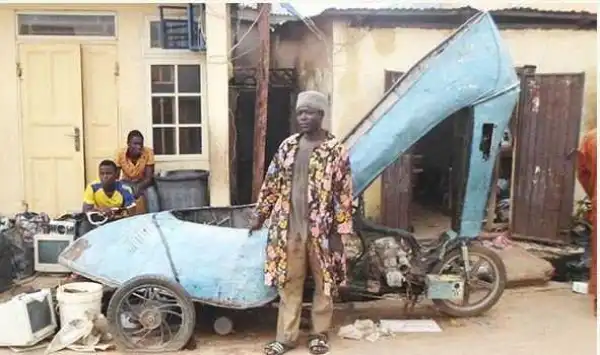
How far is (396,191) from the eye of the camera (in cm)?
859

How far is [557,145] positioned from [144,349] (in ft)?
17.6

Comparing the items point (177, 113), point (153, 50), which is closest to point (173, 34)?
point (153, 50)

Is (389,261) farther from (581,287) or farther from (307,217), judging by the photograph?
(581,287)

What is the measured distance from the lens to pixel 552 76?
842cm

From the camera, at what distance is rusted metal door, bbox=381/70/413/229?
28.0ft

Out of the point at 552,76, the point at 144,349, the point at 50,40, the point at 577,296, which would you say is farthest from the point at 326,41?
the point at 144,349

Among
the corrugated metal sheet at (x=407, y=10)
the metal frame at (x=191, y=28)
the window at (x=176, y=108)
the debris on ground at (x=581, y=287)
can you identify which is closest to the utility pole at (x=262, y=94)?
the corrugated metal sheet at (x=407, y=10)

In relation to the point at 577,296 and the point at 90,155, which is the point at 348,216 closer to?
the point at 577,296

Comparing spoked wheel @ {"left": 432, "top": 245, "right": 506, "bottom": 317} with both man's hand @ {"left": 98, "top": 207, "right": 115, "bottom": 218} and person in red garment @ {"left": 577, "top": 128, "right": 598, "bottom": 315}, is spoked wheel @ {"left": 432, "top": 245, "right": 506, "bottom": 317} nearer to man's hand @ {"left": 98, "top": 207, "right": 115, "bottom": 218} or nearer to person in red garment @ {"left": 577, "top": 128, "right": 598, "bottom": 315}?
person in red garment @ {"left": 577, "top": 128, "right": 598, "bottom": 315}

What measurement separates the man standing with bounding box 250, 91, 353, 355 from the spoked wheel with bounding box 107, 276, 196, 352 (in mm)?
A: 626

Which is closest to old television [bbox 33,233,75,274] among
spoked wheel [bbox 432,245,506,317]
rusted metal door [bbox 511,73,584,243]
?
spoked wheel [bbox 432,245,506,317]

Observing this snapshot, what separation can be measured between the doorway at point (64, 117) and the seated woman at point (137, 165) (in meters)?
0.75

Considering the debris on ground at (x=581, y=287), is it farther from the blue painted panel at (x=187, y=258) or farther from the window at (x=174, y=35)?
the window at (x=174, y=35)

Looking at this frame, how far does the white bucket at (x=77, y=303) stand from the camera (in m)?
5.54
